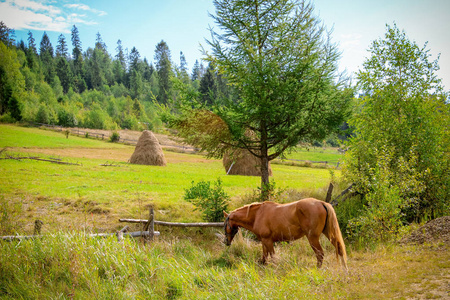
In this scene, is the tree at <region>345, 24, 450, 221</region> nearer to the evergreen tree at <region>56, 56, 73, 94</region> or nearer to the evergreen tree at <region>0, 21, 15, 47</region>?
the evergreen tree at <region>0, 21, 15, 47</region>

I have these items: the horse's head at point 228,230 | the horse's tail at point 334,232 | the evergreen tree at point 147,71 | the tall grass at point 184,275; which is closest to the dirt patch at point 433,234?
the tall grass at point 184,275

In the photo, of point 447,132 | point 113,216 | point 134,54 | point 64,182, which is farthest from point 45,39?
point 447,132

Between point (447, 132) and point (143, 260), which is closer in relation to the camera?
point (143, 260)

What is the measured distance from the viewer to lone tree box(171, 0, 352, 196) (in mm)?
8586

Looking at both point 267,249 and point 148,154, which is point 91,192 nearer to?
point 267,249

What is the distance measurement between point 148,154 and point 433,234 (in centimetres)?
2106

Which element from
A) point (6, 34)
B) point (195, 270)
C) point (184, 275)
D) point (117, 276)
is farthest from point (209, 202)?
point (6, 34)

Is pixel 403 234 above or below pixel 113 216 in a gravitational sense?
above

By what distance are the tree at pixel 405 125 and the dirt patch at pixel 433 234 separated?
1.74m

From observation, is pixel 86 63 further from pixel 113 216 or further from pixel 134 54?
pixel 113 216

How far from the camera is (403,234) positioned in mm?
6523

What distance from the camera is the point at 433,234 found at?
6.04 metres

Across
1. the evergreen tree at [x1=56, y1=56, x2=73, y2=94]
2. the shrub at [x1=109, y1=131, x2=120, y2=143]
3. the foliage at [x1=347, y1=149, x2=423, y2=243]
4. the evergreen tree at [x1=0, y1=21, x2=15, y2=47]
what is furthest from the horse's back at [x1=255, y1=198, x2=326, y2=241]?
the evergreen tree at [x1=56, y1=56, x2=73, y2=94]

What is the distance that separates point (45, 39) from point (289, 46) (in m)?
102
